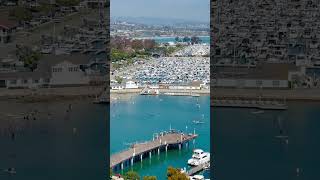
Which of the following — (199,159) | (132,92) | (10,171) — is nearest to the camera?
(10,171)

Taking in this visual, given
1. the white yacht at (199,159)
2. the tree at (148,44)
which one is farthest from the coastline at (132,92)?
the white yacht at (199,159)

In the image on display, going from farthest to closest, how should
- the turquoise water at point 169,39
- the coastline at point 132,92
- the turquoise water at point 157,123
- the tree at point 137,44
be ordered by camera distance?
the turquoise water at point 169,39 → the tree at point 137,44 → the coastline at point 132,92 → the turquoise water at point 157,123

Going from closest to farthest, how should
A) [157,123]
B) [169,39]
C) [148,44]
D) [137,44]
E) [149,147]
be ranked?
[149,147]
[157,123]
[137,44]
[148,44]
[169,39]

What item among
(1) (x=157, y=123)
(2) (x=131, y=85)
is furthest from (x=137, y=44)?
(1) (x=157, y=123)

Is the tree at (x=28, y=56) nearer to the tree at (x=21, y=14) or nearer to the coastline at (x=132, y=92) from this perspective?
the tree at (x=21, y=14)

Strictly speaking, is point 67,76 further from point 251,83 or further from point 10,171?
point 251,83

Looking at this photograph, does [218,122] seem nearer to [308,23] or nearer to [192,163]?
[308,23]

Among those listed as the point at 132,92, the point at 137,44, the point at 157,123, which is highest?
the point at 137,44
